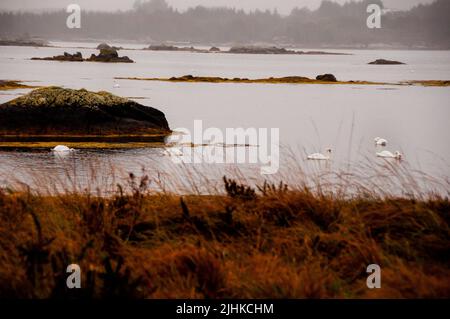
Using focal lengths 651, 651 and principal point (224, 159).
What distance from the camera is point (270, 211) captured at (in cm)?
673

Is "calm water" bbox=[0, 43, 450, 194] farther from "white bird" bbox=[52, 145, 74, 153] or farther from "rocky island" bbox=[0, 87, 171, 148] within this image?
"rocky island" bbox=[0, 87, 171, 148]

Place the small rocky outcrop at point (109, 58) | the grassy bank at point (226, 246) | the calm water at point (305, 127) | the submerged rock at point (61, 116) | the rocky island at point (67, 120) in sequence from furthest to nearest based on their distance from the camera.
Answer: the small rocky outcrop at point (109, 58)
the submerged rock at point (61, 116)
the rocky island at point (67, 120)
the calm water at point (305, 127)
the grassy bank at point (226, 246)

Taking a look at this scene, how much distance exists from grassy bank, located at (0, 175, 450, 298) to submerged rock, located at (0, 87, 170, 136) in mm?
11286

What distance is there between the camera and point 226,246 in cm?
605

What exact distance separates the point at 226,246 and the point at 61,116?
1347 cm

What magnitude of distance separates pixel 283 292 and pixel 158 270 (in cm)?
112

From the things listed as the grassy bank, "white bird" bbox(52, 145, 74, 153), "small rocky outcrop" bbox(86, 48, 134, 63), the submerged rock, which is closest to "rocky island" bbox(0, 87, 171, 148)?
the submerged rock

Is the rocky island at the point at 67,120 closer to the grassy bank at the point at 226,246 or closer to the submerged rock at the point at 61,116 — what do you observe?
the submerged rock at the point at 61,116

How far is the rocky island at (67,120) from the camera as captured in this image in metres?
18.3

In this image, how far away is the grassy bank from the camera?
4844 millimetres

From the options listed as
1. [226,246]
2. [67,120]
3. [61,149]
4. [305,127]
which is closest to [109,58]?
[305,127]

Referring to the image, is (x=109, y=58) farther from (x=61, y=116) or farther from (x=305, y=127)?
(x=61, y=116)

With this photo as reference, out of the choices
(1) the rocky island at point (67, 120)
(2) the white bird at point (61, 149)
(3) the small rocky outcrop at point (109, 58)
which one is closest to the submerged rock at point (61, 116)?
(1) the rocky island at point (67, 120)
